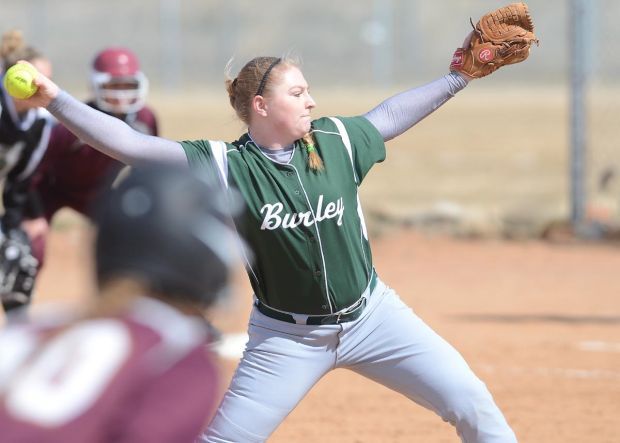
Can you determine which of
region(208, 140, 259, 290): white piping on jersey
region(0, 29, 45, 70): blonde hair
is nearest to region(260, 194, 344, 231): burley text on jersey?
region(208, 140, 259, 290): white piping on jersey

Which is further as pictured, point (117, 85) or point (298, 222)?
point (117, 85)

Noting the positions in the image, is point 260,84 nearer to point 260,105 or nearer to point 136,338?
point 260,105

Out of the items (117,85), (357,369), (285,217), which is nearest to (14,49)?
(117,85)

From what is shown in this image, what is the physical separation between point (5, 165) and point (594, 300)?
523 centimetres

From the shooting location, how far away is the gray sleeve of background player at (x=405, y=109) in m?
4.62

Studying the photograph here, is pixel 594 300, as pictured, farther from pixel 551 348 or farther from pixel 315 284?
pixel 315 284

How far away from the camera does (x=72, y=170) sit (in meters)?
8.20

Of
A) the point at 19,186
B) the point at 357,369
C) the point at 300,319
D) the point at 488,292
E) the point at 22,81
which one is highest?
the point at 22,81

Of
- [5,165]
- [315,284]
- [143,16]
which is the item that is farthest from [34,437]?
[143,16]

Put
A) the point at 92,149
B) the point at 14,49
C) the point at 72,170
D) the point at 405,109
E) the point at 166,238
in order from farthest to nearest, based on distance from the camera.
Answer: the point at 72,170
the point at 92,149
the point at 14,49
the point at 405,109
the point at 166,238

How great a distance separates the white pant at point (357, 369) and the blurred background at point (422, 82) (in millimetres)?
1060

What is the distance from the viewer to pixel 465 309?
33.8ft

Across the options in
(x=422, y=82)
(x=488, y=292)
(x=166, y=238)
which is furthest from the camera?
(x=422, y=82)

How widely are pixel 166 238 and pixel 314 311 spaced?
2.11 metres
